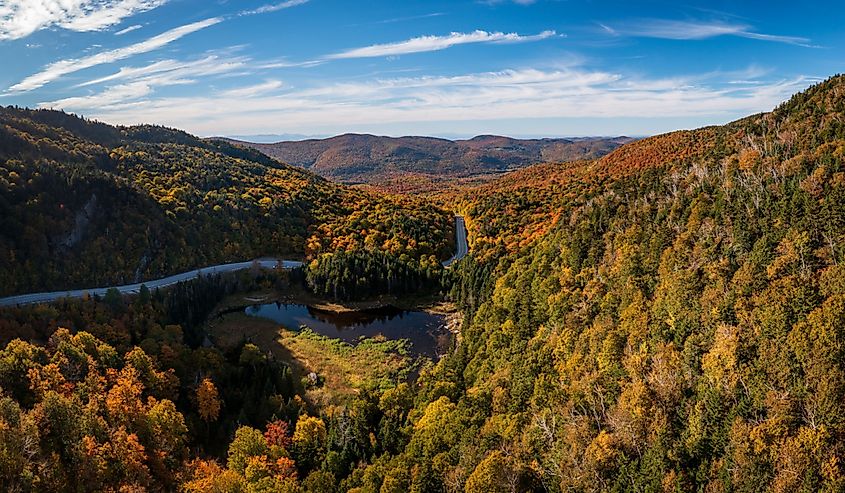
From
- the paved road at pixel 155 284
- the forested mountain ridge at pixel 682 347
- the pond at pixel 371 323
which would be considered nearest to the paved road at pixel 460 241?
the pond at pixel 371 323

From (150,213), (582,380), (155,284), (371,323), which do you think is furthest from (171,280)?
(582,380)

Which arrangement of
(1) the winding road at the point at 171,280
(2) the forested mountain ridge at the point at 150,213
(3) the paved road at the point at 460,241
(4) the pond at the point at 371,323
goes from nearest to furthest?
(1) the winding road at the point at 171,280
(4) the pond at the point at 371,323
(2) the forested mountain ridge at the point at 150,213
(3) the paved road at the point at 460,241

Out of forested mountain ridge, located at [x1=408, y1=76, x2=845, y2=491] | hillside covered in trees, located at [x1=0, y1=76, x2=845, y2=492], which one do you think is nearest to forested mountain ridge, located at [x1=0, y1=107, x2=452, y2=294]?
hillside covered in trees, located at [x1=0, y1=76, x2=845, y2=492]

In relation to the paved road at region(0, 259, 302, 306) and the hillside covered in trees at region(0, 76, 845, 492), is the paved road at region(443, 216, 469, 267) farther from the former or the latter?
the hillside covered in trees at region(0, 76, 845, 492)

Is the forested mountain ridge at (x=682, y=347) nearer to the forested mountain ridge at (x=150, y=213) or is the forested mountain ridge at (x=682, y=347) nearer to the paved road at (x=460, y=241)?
the paved road at (x=460, y=241)

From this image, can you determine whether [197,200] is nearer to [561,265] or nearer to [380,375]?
[380,375]
